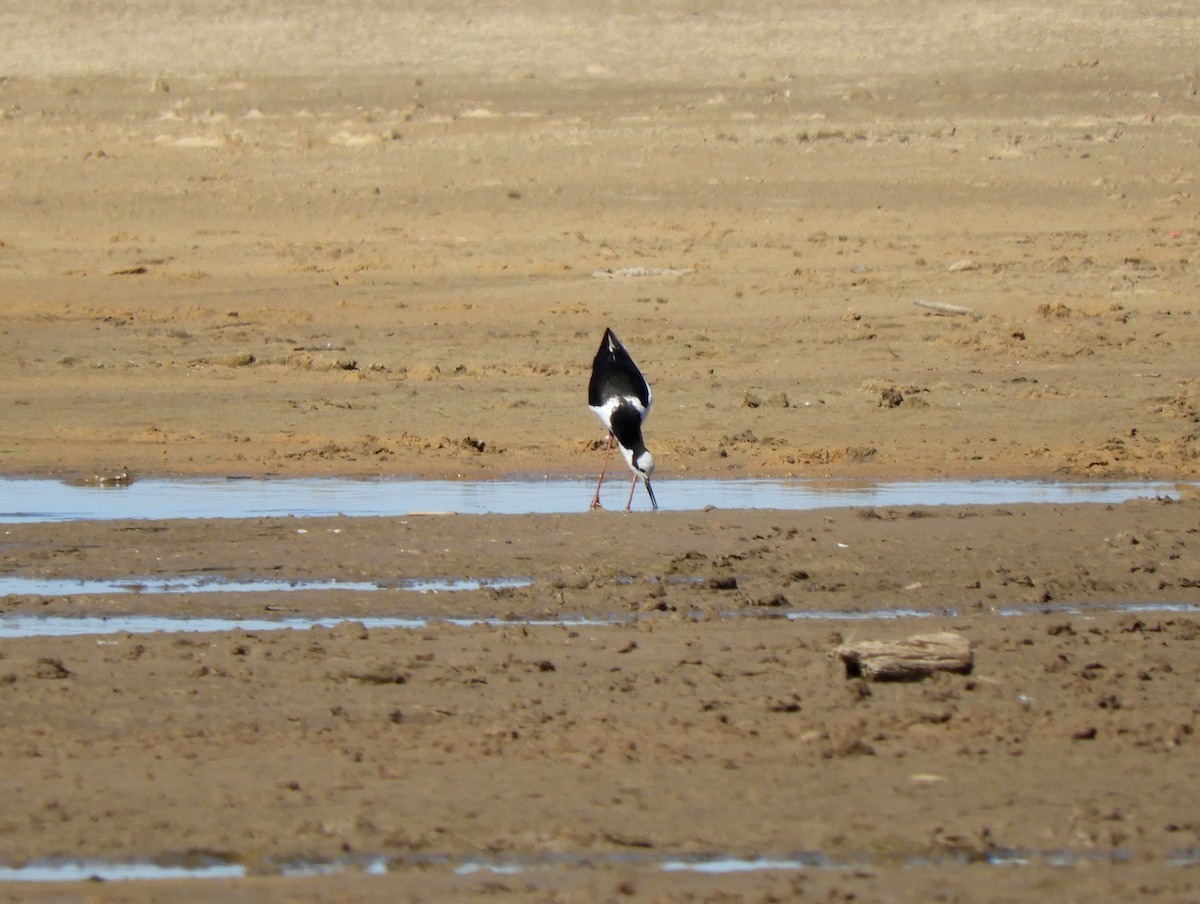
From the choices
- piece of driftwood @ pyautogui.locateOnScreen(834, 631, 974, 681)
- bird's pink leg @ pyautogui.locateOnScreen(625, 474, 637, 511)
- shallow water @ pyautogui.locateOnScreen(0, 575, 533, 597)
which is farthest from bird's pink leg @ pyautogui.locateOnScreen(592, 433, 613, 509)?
piece of driftwood @ pyautogui.locateOnScreen(834, 631, 974, 681)

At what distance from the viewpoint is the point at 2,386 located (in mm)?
15031

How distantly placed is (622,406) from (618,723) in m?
5.52

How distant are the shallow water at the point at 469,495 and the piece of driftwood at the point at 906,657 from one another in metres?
3.84

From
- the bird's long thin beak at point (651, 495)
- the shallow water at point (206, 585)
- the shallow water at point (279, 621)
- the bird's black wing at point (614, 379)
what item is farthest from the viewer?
the bird's black wing at point (614, 379)

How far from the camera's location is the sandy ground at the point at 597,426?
525 cm

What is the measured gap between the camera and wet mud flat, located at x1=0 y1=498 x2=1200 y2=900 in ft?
16.1

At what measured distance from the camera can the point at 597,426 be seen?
1353cm

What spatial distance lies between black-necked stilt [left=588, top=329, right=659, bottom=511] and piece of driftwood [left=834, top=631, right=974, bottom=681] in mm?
4125

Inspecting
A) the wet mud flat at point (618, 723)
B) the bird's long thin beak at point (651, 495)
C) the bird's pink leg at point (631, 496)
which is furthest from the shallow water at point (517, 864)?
the bird's long thin beak at point (651, 495)

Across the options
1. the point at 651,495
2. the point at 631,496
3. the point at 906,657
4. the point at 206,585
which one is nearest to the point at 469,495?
the point at 631,496

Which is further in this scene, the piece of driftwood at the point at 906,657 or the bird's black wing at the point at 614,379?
the bird's black wing at the point at 614,379

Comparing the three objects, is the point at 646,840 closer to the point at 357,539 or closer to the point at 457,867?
the point at 457,867

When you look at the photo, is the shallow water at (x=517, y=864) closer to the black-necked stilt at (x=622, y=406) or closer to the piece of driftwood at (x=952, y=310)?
the black-necked stilt at (x=622, y=406)

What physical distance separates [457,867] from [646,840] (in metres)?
0.49
